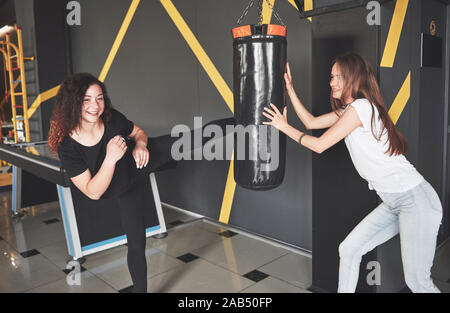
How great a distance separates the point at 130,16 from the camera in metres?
5.38

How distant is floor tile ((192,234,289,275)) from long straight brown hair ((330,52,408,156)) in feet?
5.56

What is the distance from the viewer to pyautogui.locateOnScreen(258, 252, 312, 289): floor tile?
9.80 feet

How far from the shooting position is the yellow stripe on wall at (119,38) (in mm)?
5308

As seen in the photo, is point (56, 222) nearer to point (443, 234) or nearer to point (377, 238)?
point (377, 238)

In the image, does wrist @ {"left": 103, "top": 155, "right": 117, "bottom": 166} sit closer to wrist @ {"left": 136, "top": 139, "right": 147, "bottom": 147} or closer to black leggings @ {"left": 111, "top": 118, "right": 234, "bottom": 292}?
black leggings @ {"left": 111, "top": 118, "right": 234, "bottom": 292}

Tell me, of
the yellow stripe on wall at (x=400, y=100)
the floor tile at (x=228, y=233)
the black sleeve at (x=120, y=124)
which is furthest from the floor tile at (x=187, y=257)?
the yellow stripe on wall at (x=400, y=100)

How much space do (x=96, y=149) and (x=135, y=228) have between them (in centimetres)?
55

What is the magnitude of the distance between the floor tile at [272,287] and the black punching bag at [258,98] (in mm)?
1028

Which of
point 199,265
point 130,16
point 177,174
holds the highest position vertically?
point 130,16

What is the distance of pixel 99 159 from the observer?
229 cm

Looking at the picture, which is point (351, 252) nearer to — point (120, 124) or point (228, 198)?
point (120, 124)

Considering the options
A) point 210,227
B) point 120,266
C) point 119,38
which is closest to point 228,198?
point 210,227

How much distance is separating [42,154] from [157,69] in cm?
186
